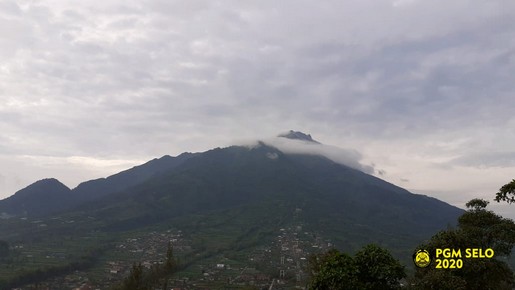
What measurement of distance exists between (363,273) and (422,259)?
4114 mm

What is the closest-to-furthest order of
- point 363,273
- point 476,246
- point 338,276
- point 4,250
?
1. point 476,246
2. point 338,276
3. point 363,273
4. point 4,250

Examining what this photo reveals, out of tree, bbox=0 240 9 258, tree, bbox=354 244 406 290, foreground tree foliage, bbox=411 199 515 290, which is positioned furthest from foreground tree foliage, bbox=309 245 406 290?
tree, bbox=0 240 9 258

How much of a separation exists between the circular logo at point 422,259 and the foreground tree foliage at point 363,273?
5.85ft

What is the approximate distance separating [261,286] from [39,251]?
290ft

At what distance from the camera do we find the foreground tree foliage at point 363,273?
27.1m

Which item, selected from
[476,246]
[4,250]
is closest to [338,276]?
[476,246]

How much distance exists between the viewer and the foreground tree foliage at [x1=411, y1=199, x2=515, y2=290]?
935 inches

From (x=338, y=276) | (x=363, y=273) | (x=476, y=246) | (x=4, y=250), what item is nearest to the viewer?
(x=476, y=246)

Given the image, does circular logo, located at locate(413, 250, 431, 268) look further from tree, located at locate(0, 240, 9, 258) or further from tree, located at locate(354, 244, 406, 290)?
tree, located at locate(0, 240, 9, 258)

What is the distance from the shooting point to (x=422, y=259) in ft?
85.3

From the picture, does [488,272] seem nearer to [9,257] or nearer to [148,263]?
[148,263]

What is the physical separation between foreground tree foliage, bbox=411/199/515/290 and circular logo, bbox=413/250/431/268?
31 cm

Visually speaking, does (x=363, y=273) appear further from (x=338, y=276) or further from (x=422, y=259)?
(x=422, y=259)

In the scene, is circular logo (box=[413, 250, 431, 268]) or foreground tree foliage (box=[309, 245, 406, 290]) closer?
circular logo (box=[413, 250, 431, 268])
